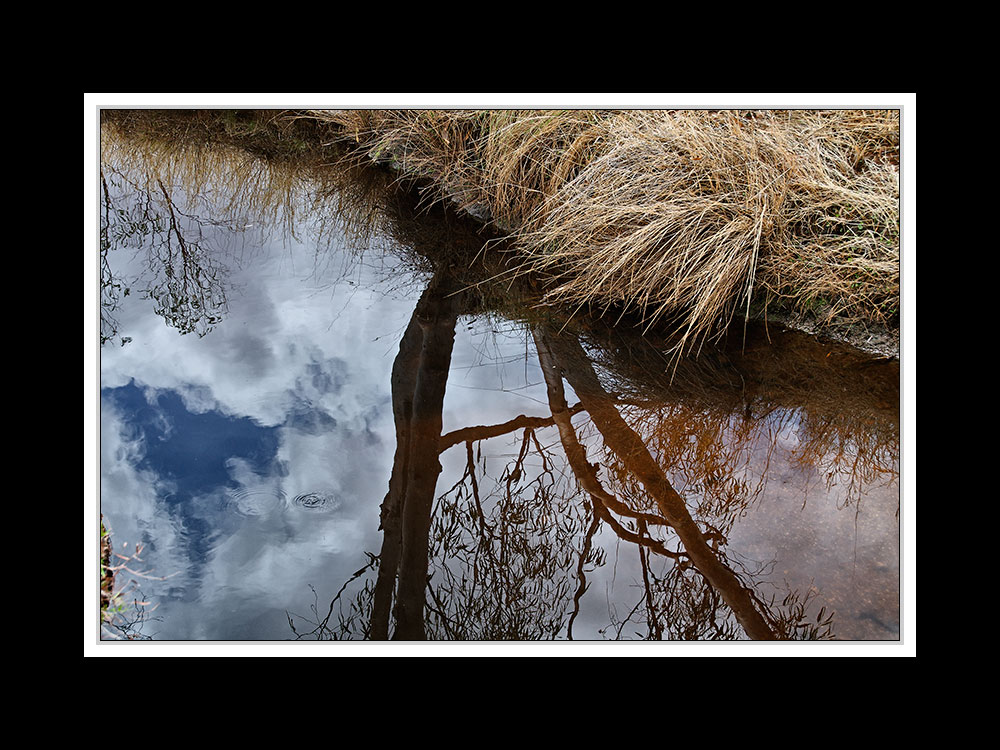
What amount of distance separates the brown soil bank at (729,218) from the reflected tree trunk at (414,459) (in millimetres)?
415

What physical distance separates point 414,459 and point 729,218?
4.18 ft

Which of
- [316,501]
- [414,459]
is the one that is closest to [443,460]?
[414,459]

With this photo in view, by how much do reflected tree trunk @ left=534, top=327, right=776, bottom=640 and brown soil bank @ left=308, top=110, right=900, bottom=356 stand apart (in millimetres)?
302

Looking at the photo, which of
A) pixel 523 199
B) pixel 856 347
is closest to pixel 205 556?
pixel 523 199

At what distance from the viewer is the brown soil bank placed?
231cm

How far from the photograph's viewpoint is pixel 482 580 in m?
1.69

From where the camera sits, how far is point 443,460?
1985 mm

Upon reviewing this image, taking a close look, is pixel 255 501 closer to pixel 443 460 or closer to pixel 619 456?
pixel 443 460

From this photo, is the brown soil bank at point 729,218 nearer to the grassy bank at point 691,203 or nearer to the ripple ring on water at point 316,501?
the grassy bank at point 691,203

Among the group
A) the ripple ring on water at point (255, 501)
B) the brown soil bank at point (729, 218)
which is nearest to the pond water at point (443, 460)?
the ripple ring on water at point (255, 501)

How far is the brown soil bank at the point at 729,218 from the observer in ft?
7.57

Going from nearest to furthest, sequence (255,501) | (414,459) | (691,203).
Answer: (255,501), (414,459), (691,203)

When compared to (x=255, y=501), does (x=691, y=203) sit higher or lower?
higher

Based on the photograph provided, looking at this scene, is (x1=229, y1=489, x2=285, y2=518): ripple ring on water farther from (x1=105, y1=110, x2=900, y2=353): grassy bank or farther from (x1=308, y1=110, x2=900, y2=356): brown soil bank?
(x1=308, y1=110, x2=900, y2=356): brown soil bank
